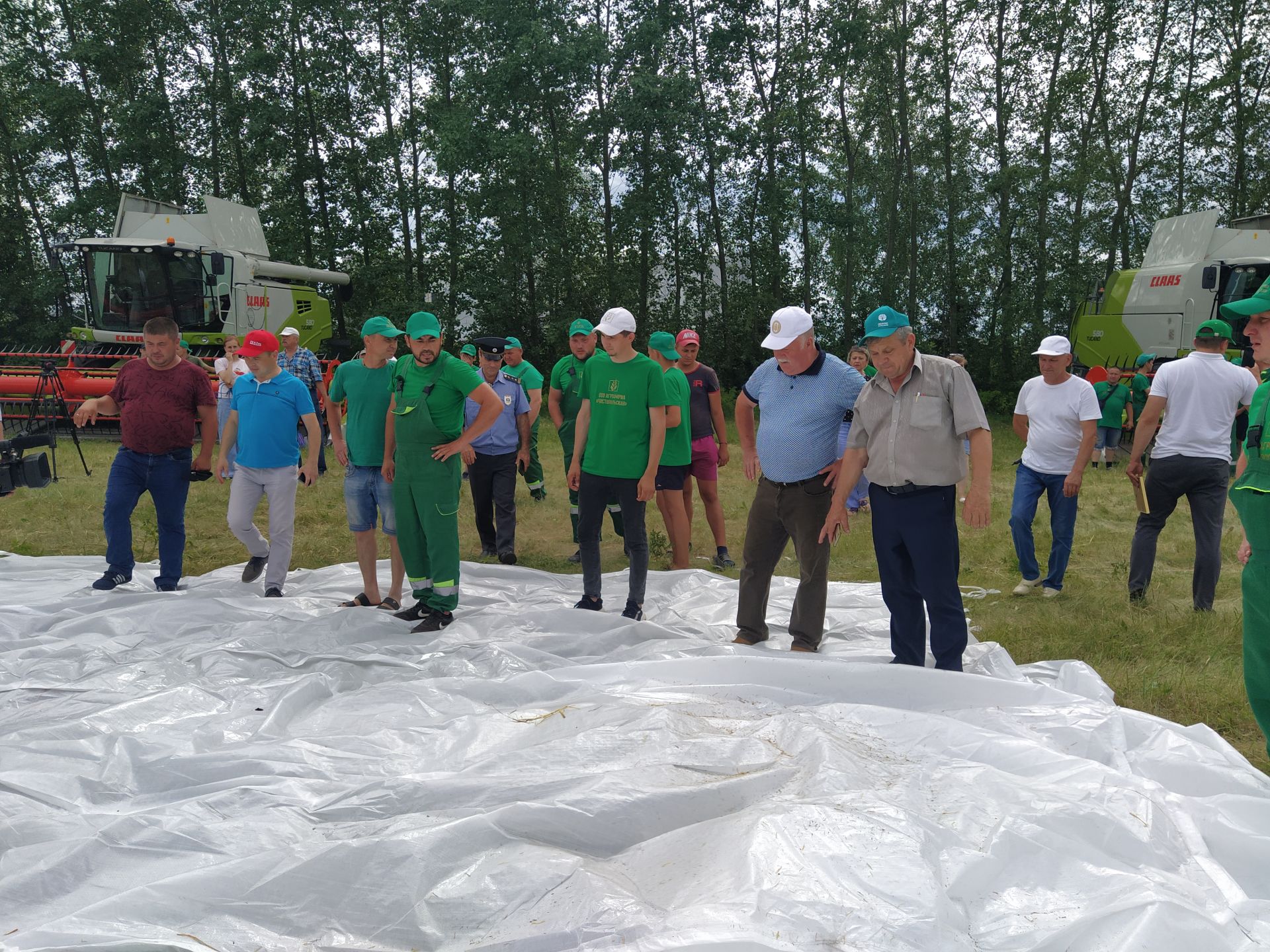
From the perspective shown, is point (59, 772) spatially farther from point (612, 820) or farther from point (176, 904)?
point (612, 820)

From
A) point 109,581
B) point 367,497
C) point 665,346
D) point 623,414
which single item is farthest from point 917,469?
point 109,581

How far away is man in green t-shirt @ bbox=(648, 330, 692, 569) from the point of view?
7234mm

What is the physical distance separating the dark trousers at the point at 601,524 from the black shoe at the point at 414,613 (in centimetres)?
103

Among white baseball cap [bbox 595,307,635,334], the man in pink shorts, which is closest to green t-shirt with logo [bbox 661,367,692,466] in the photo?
the man in pink shorts

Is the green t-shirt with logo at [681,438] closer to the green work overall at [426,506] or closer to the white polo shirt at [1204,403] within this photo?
the green work overall at [426,506]

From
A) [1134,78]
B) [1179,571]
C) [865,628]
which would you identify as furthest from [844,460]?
[1134,78]

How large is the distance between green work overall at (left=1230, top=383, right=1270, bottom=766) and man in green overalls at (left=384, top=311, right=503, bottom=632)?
3.83m

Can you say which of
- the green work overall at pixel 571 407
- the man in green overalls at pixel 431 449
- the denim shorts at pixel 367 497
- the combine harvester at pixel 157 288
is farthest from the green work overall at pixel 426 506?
the combine harvester at pixel 157 288

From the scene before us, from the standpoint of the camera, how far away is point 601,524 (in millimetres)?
6074

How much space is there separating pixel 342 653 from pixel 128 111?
88.7 feet

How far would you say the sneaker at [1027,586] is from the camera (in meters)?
7.07

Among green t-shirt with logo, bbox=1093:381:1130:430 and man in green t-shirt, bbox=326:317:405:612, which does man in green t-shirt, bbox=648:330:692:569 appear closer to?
man in green t-shirt, bbox=326:317:405:612

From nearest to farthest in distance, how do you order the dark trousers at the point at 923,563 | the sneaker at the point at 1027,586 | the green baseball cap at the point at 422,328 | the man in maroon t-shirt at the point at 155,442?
the dark trousers at the point at 923,563, the green baseball cap at the point at 422,328, the man in maroon t-shirt at the point at 155,442, the sneaker at the point at 1027,586

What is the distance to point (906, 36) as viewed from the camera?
25.7 meters
